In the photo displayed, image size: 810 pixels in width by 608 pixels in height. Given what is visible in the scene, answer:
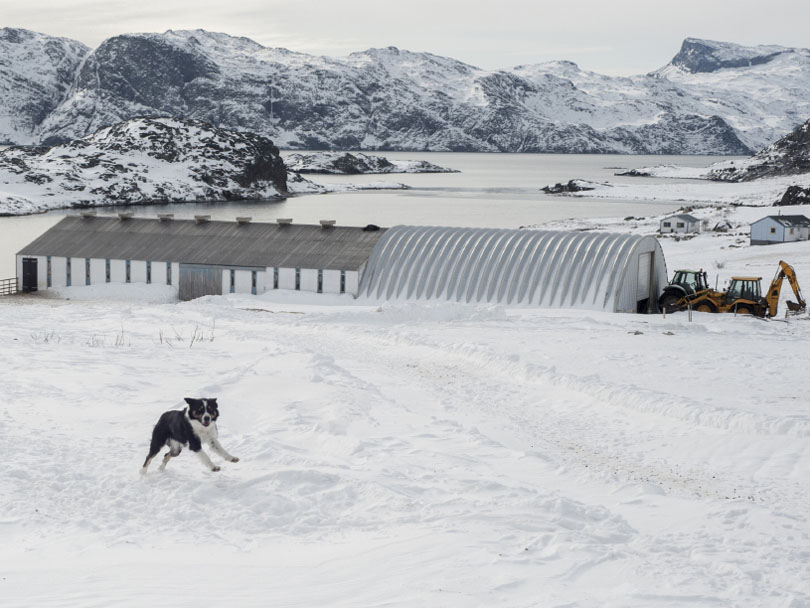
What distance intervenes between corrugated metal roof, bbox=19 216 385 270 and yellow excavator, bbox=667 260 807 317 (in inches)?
617

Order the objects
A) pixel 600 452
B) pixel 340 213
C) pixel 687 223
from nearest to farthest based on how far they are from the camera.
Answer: pixel 600 452 < pixel 687 223 < pixel 340 213

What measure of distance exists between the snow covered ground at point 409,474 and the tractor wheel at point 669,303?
9.58m

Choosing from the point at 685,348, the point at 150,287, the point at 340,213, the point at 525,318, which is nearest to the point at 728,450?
the point at 685,348

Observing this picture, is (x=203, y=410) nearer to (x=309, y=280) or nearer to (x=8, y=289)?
(x=309, y=280)

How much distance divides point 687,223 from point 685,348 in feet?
203

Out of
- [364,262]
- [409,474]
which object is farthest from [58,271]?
[409,474]

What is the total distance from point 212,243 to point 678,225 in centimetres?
5318

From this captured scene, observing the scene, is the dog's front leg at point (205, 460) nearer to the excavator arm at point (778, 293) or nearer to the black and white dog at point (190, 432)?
the black and white dog at point (190, 432)

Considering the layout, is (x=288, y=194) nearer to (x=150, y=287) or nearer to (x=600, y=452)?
(x=150, y=287)

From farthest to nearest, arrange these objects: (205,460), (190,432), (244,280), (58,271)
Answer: (58,271), (244,280), (205,460), (190,432)

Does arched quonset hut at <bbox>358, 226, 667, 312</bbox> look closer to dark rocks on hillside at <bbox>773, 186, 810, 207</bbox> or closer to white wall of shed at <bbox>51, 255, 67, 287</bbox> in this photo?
white wall of shed at <bbox>51, 255, 67, 287</bbox>

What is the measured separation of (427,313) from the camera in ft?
124

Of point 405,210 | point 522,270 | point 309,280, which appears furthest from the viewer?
point 405,210

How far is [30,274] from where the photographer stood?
164 ft
